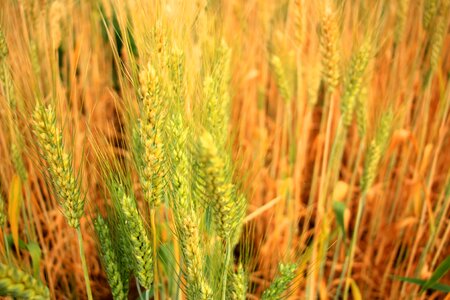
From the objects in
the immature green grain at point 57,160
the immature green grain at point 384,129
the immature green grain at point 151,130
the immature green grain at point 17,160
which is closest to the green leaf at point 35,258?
the immature green grain at point 17,160

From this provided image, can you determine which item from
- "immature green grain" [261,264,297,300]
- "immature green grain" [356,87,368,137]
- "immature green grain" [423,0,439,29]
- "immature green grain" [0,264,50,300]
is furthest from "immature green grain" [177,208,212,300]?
"immature green grain" [423,0,439,29]

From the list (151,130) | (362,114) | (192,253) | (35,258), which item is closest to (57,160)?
(151,130)

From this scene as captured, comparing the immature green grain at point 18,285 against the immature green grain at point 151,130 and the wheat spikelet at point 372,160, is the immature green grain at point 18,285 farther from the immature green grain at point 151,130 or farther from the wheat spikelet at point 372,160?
the wheat spikelet at point 372,160

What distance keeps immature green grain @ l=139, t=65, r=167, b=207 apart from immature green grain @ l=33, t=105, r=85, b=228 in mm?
150

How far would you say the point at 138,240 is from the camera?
916mm

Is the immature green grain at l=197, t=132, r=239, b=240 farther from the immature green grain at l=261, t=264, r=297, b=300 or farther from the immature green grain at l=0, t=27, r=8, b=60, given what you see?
the immature green grain at l=0, t=27, r=8, b=60

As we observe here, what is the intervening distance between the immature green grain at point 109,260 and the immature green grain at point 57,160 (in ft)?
0.19

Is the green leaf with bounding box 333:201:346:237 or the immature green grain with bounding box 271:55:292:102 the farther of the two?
the immature green grain with bounding box 271:55:292:102

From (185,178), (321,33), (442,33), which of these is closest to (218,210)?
(185,178)

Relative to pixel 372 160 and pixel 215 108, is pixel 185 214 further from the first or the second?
pixel 372 160

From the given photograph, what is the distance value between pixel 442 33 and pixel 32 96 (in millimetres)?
1353

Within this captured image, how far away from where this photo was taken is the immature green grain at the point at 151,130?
2.83 ft

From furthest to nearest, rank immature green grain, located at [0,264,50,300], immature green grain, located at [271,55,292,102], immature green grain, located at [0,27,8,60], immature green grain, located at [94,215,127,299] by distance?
immature green grain, located at [271,55,292,102], immature green grain, located at [0,27,8,60], immature green grain, located at [94,215,127,299], immature green grain, located at [0,264,50,300]

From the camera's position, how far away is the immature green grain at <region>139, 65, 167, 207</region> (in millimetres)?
864
